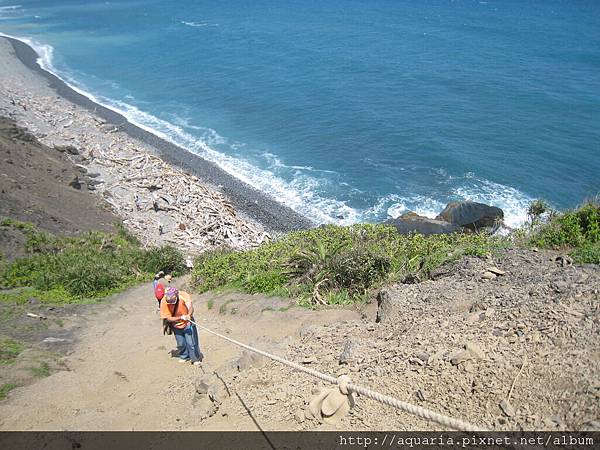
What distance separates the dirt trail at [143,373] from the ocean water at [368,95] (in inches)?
633

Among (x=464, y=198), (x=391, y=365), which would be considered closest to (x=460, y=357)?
(x=391, y=365)

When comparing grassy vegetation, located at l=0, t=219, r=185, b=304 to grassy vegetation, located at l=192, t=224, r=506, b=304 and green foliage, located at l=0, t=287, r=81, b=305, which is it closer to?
green foliage, located at l=0, t=287, r=81, b=305

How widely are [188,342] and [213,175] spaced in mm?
23555

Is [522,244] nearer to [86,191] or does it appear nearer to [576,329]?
[576,329]

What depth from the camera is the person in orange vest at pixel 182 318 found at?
8.77 meters

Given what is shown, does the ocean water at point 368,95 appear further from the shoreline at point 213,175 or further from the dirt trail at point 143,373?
the dirt trail at point 143,373

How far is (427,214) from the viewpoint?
A: 86.7 ft

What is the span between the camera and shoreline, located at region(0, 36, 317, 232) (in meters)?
26.8

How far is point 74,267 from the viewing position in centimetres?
1441

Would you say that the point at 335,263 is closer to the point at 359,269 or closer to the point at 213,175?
the point at 359,269

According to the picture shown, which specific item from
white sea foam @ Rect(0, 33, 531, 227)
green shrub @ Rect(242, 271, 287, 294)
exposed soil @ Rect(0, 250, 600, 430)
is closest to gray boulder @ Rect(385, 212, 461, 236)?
white sea foam @ Rect(0, 33, 531, 227)

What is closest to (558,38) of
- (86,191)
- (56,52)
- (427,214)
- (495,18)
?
(495,18)

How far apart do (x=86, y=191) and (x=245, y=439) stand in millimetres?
22811

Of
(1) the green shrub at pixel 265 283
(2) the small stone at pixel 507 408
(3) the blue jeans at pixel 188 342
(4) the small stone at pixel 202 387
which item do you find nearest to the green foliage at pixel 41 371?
(3) the blue jeans at pixel 188 342
